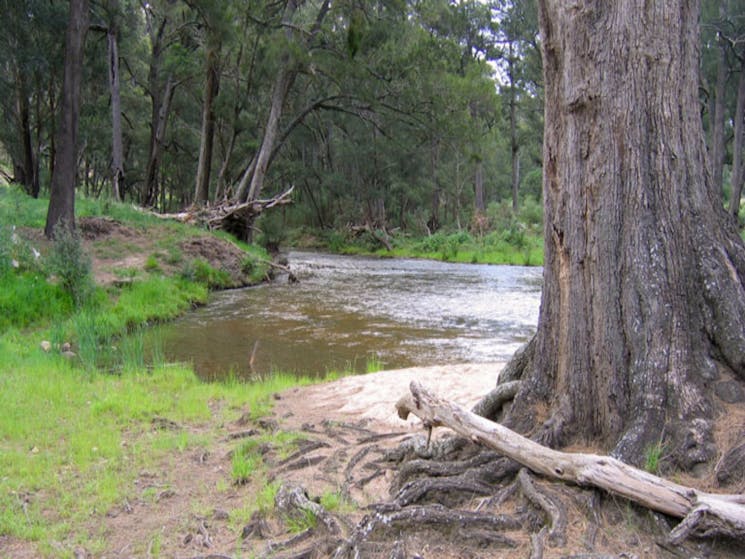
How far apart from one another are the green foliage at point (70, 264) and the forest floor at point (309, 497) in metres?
6.50

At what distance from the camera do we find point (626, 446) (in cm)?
371

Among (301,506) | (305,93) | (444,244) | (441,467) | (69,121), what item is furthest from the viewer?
(305,93)

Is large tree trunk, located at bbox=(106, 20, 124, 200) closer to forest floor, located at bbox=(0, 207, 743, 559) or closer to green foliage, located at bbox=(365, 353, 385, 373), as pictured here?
green foliage, located at bbox=(365, 353, 385, 373)

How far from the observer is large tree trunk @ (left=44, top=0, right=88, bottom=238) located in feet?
45.2

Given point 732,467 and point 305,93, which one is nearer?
point 732,467

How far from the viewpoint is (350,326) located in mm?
13539

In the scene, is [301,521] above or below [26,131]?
below

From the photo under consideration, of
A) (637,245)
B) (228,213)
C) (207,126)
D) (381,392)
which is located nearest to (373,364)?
(381,392)

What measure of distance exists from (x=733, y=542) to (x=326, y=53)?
23.7m

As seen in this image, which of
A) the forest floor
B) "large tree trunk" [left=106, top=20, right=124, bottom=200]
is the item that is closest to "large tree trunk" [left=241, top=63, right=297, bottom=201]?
"large tree trunk" [left=106, top=20, right=124, bottom=200]

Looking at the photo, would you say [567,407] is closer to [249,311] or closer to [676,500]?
[676,500]

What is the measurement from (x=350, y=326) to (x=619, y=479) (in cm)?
1030

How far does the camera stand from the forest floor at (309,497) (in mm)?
3391

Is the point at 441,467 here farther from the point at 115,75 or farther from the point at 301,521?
the point at 115,75
